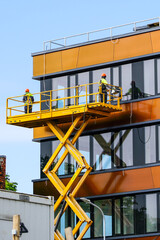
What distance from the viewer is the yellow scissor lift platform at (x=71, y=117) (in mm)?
47406

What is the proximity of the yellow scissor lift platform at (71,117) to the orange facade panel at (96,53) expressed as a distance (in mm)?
1711

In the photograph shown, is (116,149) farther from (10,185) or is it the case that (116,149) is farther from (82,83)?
(10,185)

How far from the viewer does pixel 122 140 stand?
48000 millimetres

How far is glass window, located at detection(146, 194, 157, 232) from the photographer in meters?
45.6

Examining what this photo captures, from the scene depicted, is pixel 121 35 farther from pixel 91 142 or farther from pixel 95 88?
pixel 91 142

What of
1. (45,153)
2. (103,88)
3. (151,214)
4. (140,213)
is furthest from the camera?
(45,153)

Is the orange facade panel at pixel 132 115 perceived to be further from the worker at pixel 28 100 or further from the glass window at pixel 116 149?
the worker at pixel 28 100

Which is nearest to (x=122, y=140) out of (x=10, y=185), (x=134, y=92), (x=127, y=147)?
(x=127, y=147)

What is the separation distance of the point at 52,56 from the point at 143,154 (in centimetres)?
1002

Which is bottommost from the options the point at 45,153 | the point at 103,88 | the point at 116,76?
the point at 45,153

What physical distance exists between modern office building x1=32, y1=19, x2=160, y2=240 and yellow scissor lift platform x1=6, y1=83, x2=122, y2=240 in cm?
66

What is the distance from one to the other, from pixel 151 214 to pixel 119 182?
3177mm

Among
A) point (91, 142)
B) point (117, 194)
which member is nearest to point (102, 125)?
point (91, 142)

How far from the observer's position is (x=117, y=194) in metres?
47.5
